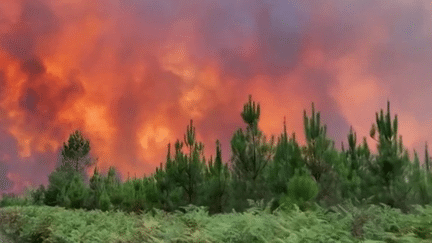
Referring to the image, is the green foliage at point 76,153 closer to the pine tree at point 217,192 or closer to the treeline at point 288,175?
the treeline at point 288,175

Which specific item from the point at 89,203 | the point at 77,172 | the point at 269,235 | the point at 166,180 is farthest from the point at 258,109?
the point at 77,172

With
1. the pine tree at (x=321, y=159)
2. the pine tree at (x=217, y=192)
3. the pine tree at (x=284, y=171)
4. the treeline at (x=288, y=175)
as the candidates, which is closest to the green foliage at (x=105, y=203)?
the treeline at (x=288, y=175)

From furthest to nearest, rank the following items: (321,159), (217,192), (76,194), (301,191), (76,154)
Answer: (76,154), (76,194), (217,192), (321,159), (301,191)

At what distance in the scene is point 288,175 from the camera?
1995 centimetres

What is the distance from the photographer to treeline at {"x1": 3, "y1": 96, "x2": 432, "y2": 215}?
1945cm

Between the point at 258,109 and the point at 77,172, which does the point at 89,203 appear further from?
the point at 258,109

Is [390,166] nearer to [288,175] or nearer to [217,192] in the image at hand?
[288,175]

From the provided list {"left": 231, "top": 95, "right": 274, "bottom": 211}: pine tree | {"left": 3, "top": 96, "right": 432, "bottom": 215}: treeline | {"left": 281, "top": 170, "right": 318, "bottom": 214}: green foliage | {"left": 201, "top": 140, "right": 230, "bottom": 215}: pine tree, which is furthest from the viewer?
{"left": 201, "top": 140, "right": 230, "bottom": 215}: pine tree

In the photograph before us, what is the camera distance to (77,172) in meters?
40.5

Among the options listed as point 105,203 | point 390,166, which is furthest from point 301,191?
point 105,203

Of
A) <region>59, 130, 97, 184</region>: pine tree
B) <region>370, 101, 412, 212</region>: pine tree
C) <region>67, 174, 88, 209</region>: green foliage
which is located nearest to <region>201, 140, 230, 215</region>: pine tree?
<region>370, 101, 412, 212</region>: pine tree

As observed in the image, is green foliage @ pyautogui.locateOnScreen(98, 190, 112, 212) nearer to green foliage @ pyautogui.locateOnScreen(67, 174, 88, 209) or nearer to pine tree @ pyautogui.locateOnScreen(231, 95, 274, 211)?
green foliage @ pyautogui.locateOnScreen(67, 174, 88, 209)

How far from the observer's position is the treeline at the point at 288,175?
63.8ft

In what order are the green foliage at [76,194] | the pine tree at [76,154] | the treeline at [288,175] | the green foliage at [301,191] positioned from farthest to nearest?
the pine tree at [76,154]
the green foliage at [76,194]
the treeline at [288,175]
the green foliage at [301,191]
